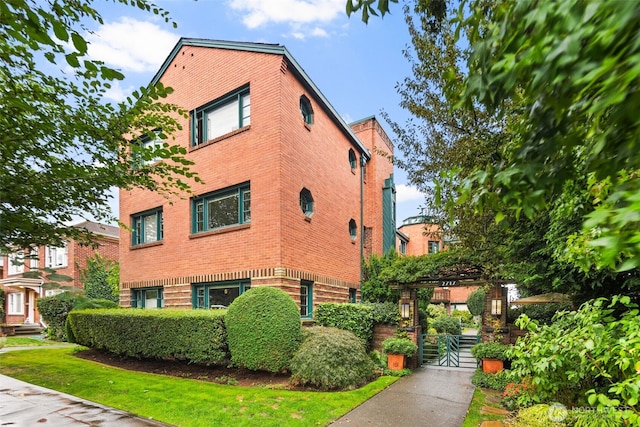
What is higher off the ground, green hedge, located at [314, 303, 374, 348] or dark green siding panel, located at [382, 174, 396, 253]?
dark green siding panel, located at [382, 174, 396, 253]

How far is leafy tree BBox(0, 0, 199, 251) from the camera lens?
5.37 metres

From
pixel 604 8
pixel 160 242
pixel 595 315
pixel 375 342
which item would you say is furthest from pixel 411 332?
pixel 604 8

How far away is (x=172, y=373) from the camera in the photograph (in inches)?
377

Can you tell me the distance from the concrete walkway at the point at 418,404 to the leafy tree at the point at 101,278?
1656 cm

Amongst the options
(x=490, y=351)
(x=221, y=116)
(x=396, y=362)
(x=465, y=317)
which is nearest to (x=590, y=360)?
(x=490, y=351)

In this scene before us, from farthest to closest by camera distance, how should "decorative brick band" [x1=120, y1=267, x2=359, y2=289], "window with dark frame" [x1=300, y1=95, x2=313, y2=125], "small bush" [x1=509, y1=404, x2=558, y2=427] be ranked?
"window with dark frame" [x1=300, y1=95, x2=313, y2=125] → "decorative brick band" [x1=120, y1=267, x2=359, y2=289] → "small bush" [x1=509, y1=404, x2=558, y2=427]

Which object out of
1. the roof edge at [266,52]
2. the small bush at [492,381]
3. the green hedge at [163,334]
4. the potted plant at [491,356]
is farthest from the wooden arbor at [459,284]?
the roof edge at [266,52]

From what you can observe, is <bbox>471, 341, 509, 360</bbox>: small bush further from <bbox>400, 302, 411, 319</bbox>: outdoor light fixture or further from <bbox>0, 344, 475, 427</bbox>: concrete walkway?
<bbox>400, 302, 411, 319</bbox>: outdoor light fixture

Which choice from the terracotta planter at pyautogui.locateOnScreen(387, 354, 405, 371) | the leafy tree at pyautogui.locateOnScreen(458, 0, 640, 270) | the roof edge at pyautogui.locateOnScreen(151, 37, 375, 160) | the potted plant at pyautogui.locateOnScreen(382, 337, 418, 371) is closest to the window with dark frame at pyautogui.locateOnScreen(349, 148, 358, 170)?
the roof edge at pyautogui.locateOnScreen(151, 37, 375, 160)

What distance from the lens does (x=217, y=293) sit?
37.0ft

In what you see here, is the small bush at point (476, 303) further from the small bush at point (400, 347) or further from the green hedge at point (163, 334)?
the green hedge at point (163, 334)

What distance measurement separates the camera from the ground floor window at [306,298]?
11.1 m

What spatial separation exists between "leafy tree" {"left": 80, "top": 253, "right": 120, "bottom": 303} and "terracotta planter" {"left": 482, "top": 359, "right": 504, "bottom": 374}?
1800 cm

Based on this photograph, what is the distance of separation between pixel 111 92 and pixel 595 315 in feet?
26.4
